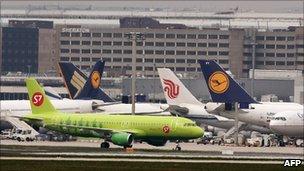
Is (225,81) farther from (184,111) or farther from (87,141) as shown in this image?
(87,141)

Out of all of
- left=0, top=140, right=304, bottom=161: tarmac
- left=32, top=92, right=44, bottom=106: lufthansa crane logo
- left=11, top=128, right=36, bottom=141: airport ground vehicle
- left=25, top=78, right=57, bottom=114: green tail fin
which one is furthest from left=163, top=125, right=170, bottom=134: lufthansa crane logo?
left=11, top=128, right=36, bottom=141: airport ground vehicle

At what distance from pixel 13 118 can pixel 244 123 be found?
28776 millimetres

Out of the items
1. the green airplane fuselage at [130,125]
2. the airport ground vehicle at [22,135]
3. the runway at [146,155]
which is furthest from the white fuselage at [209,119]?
the green airplane fuselage at [130,125]

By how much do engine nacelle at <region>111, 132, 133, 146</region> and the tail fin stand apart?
3199 cm

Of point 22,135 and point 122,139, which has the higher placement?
point 122,139

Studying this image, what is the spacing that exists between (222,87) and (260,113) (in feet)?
32.4

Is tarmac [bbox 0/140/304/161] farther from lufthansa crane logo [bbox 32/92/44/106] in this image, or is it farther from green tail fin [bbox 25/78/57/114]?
lufthansa crane logo [bbox 32/92/44/106]

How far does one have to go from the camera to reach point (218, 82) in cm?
19312

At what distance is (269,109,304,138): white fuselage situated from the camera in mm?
173000

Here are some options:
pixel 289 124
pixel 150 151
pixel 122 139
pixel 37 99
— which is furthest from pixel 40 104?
pixel 289 124

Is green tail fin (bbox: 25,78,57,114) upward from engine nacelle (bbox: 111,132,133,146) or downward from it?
upward

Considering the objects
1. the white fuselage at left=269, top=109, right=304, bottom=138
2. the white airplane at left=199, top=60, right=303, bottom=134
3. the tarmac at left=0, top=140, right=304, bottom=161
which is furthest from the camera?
the white airplane at left=199, top=60, right=303, bottom=134

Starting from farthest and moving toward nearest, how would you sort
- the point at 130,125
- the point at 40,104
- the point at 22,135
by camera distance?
1. the point at 22,135
2. the point at 40,104
3. the point at 130,125

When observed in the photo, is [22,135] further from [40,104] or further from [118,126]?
[118,126]
